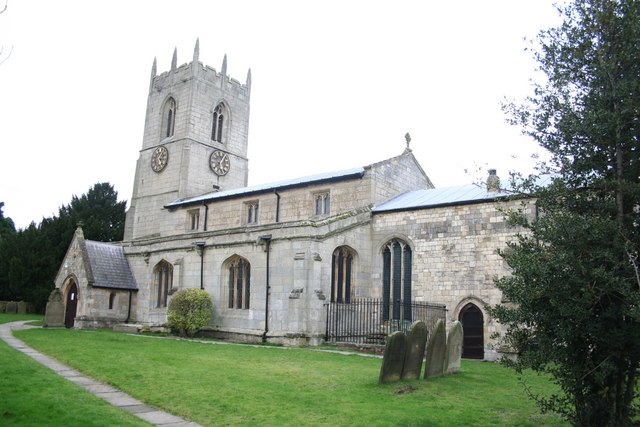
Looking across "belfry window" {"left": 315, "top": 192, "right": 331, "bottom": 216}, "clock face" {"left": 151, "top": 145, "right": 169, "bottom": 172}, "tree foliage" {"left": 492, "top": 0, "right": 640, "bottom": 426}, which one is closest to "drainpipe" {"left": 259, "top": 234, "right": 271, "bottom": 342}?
"belfry window" {"left": 315, "top": 192, "right": 331, "bottom": 216}

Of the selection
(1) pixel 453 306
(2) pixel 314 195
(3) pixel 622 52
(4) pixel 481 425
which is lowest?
(4) pixel 481 425

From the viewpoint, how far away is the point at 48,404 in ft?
29.7

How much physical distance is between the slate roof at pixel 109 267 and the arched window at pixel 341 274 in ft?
42.7

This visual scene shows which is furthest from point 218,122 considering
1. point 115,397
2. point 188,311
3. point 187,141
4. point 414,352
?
point 115,397

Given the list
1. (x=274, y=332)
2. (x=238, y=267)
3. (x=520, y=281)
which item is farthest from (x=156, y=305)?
(x=520, y=281)

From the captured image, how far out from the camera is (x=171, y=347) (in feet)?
62.8

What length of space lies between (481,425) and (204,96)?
3903 centimetres

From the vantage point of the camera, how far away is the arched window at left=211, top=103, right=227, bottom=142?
4497 centimetres

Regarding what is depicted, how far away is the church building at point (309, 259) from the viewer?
22625mm

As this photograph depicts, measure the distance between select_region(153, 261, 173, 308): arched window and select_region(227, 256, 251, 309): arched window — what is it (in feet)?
16.8

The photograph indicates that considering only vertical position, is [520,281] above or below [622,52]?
below

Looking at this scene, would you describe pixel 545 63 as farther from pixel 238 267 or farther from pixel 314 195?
pixel 314 195

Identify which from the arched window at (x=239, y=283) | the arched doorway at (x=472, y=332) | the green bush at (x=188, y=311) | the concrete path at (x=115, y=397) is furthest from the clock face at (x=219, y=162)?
the concrete path at (x=115, y=397)

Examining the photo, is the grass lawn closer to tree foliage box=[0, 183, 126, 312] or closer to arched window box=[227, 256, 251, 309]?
arched window box=[227, 256, 251, 309]
